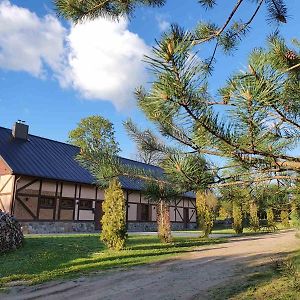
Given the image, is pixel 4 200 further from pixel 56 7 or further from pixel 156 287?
pixel 56 7

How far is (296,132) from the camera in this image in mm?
3188

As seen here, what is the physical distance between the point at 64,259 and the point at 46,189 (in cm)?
1063

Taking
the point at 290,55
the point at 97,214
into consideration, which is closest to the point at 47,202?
the point at 97,214

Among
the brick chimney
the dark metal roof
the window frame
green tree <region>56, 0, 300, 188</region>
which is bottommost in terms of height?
green tree <region>56, 0, 300, 188</region>

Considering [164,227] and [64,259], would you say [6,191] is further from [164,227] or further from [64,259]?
[64,259]

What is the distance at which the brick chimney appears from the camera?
2269 centimetres

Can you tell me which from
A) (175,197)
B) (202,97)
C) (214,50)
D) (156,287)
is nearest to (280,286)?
(156,287)

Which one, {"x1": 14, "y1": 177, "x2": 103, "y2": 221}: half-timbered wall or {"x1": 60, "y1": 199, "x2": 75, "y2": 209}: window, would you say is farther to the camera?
{"x1": 60, "y1": 199, "x2": 75, "y2": 209}: window

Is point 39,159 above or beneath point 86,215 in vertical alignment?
above

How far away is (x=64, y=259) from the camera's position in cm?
1020

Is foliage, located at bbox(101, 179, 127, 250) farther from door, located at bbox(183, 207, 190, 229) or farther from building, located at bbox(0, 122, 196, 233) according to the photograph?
door, located at bbox(183, 207, 190, 229)

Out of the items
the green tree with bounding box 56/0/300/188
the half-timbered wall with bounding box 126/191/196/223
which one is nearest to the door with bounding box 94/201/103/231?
the half-timbered wall with bounding box 126/191/196/223

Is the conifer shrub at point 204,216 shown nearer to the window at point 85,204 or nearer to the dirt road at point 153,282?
the window at point 85,204

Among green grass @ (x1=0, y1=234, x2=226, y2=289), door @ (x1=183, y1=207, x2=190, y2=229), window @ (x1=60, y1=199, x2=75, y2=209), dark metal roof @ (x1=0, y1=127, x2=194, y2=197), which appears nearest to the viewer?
green grass @ (x1=0, y1=234, x2=226, y2=289)
